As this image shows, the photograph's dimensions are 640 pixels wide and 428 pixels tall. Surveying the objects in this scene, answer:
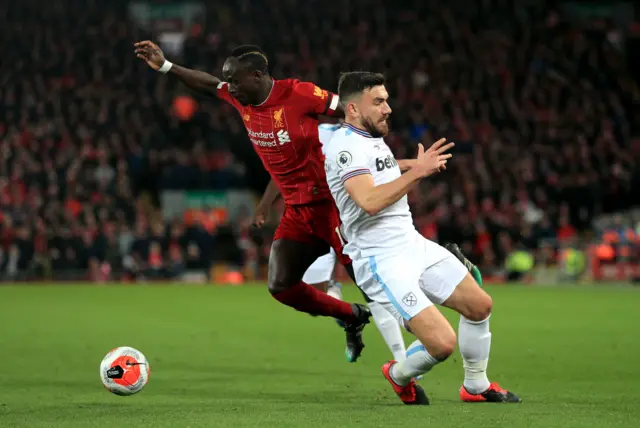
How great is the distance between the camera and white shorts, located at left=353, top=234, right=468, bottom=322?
271 inches

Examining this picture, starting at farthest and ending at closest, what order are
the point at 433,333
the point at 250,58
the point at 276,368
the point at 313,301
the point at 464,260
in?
the point at 276,368, the point at 313,301, the point at 250,58, the point at 464,260, the point at 433,333

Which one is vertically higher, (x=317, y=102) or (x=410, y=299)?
(x=317, y=102)

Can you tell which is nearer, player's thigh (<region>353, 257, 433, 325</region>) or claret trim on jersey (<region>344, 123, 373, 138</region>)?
player's thigh (<region>353, 257, 433, 325</region>)

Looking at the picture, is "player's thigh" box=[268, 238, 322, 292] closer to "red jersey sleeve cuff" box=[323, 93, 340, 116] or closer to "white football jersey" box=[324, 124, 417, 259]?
"red jersey sleeve cuff" box=[323, 93, 340, 116]

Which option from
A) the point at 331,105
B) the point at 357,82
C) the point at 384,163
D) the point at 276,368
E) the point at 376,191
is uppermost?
the point at 357,82

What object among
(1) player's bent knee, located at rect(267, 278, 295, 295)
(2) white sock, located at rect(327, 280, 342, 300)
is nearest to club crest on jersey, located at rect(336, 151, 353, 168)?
(1) player's bent knee, located at rect(267, 278, 295, 295)

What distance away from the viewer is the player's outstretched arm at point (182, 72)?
29.3 ft

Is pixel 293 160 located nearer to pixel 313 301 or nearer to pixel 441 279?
pixel 313 301

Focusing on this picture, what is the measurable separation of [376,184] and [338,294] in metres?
3.51

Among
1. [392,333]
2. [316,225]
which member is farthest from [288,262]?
[392,333]

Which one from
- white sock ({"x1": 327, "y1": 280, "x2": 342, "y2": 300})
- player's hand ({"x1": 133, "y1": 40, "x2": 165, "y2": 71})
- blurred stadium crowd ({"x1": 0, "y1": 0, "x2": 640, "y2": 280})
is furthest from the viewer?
blurred stadium crowd ({"x1": 0, "y1": 0, "x2": 640, "y2": 280})

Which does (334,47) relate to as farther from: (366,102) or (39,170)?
(366,102)

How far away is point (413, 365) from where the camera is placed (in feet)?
23.4

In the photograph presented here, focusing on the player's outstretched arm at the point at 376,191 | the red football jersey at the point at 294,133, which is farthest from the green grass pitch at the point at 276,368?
the red football jersey at the point at 294,133
